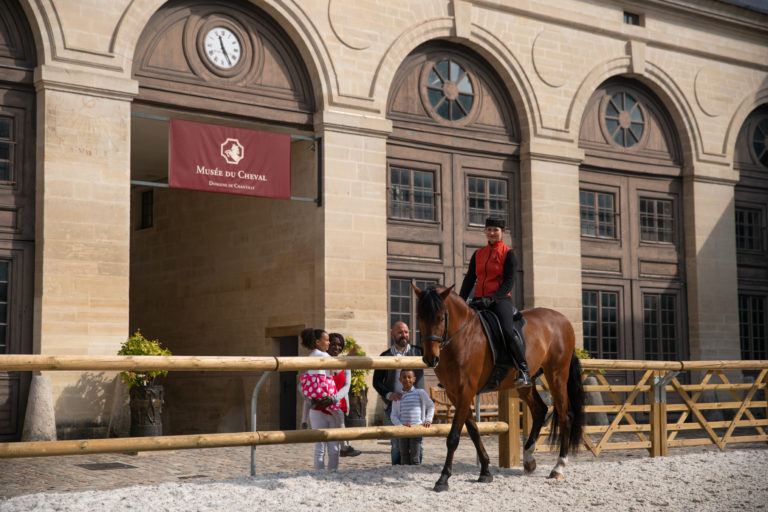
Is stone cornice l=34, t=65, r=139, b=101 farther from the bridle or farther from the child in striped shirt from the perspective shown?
the bridle

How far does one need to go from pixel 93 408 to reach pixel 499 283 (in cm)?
812

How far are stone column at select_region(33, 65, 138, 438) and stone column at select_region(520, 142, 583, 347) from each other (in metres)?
8.94

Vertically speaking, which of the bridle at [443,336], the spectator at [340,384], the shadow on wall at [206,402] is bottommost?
the shadow on wall at [206,402]

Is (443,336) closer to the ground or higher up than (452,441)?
higher up

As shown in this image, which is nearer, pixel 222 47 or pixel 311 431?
pixel 311 431

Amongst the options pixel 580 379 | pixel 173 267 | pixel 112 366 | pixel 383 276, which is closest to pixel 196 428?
pixel 173 267

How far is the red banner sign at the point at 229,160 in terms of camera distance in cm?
1678

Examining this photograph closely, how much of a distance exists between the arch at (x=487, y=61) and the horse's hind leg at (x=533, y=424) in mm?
9474

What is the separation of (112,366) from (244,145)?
33.5 feet

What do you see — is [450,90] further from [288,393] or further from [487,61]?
[288,393]

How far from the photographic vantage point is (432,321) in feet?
29.1

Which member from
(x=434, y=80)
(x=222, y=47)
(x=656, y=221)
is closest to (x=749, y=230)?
(x=656, y=221)

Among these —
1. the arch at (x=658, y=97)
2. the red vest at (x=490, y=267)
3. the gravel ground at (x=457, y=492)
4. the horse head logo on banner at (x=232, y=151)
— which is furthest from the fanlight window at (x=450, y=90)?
the gravel ground at (x=457, y=492)

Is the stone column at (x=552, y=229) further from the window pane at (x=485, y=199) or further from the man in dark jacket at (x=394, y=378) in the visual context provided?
the man in dark jacket at (x=394, y=378)
